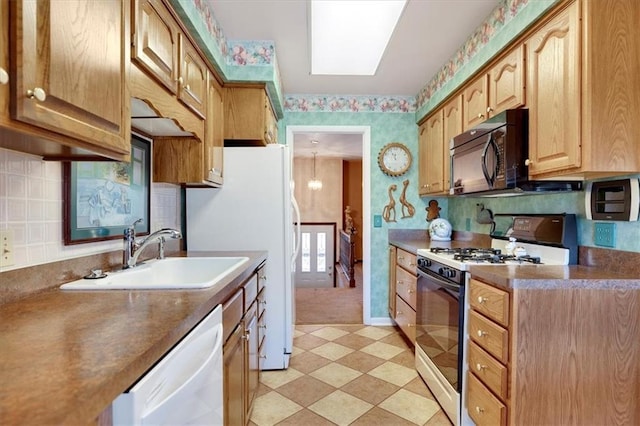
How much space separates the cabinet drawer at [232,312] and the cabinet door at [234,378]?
0.03 metres

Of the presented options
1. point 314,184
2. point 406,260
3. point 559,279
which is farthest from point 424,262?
point 314,184

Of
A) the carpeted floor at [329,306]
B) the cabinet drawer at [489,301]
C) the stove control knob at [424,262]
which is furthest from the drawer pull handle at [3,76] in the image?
the carpeted floor at [329,306]

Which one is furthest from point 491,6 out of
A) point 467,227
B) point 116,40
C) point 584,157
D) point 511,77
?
point 116,40

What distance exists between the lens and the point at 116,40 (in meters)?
1.02

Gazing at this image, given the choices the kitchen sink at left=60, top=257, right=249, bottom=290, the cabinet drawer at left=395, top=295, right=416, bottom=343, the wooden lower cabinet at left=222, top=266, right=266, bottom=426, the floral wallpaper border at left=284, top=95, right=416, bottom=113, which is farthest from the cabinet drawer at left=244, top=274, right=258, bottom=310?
the floral wallpaper border at left=284, top=95, right=416, bottom=113

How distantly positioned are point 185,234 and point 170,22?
4.54ft

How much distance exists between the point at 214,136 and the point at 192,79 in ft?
1.37

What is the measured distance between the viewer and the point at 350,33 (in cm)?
225

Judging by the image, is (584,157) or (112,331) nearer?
(112,331)

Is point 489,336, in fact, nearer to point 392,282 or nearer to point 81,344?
point 81,344

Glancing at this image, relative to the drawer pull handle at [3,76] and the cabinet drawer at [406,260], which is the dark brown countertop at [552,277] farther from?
the drawer pull handle at [3,76]

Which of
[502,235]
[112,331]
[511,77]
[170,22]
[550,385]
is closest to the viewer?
[112,331]

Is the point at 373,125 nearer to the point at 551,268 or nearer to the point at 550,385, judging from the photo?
the point at 551,268

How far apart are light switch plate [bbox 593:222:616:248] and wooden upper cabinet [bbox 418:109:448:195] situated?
1.25m
